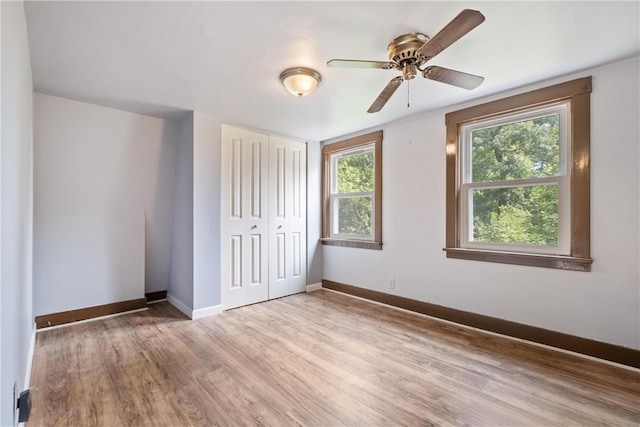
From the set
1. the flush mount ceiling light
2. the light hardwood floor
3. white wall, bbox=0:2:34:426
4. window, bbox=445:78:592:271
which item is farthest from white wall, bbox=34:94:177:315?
window, bbox=445:78:592:271

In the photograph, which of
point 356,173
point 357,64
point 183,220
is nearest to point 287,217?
point 356,173

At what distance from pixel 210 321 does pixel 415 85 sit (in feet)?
9.87

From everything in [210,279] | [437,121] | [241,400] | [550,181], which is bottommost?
[241,400]

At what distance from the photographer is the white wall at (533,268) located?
7.02 feet

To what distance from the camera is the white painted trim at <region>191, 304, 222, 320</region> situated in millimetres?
3160

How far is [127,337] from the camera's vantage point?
2.68 metres

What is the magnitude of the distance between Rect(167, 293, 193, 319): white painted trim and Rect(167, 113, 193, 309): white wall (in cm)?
3

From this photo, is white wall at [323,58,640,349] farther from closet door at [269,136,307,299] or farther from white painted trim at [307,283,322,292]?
closet door at [269,136,307,299]

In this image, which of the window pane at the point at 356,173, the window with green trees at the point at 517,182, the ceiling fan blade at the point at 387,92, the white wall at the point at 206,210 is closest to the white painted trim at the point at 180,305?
the white wall at the point at 206,210

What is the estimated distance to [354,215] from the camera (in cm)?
413

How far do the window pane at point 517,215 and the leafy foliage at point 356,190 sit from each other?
4.37ft

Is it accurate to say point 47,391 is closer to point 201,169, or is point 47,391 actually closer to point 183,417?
point 183,417

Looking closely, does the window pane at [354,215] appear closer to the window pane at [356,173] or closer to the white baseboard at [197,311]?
the window pane at [356,173]

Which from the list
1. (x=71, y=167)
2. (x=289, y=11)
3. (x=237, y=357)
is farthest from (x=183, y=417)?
(x=71, y=167)
